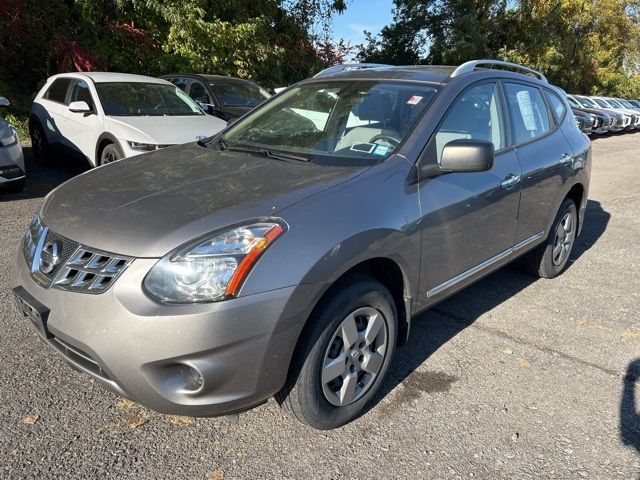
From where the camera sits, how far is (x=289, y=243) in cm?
226

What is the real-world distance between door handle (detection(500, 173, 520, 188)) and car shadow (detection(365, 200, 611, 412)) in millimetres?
1031

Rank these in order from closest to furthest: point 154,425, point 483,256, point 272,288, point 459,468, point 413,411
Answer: point 272,288 < point 459,468 < point 154,425 < point 413,411 < point 483,256

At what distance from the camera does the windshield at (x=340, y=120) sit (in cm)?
311

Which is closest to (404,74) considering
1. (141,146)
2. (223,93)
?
(141,146)

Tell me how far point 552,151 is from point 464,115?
128 centimetres

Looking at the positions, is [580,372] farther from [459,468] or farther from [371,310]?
[371,310]

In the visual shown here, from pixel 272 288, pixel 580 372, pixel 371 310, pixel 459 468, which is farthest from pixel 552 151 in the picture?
pixel 272 288

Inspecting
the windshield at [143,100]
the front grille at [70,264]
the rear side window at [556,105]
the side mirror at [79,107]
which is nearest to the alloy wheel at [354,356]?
the front grille at [70,264]

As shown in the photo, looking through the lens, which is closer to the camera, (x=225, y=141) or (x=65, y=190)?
(x=65, y=190)

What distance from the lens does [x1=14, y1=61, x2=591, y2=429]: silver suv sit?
2.14m

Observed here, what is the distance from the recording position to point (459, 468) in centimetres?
247

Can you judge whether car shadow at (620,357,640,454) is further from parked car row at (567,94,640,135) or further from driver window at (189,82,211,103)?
parked car row at (567,94,640,135)

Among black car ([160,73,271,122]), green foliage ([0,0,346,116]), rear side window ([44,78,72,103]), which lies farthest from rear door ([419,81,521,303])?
green foliage ([0,0,346,116])

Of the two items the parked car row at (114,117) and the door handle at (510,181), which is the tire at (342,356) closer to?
the door handle at (510,181)
